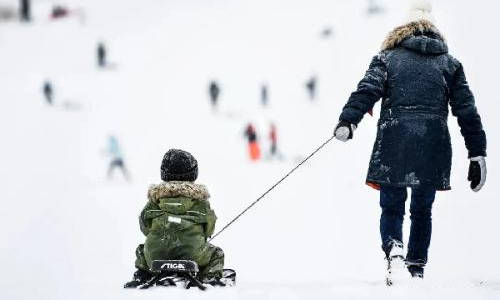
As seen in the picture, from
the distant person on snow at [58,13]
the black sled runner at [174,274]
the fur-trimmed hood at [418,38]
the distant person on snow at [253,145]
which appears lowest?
the black sled runner at [174,274]

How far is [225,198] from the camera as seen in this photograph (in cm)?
1259

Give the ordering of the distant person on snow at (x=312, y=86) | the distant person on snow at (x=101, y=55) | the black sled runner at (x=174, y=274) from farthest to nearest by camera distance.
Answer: the distant person on snow at (x=101, y=55) → the distant person on snow at (x=312, y=86) → the black sled runner at (x=174, y=274)

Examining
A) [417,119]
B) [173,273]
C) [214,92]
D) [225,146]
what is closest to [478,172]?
[417,119]

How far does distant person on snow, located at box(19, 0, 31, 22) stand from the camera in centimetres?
4312

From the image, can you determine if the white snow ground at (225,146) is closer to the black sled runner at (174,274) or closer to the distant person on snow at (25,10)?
the black sled runner at (174,274)

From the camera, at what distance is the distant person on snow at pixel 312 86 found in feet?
93.3

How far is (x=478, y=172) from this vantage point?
12.5ft

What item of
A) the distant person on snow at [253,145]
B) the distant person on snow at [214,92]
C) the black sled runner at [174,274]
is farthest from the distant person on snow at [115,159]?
the black sled runner at [174,274]

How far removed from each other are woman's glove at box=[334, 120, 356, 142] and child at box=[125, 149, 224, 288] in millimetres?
810

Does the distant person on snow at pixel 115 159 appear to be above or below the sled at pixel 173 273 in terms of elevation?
above

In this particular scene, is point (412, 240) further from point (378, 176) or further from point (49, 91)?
point (49, 91)

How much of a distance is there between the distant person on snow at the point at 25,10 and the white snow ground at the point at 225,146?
1.41m

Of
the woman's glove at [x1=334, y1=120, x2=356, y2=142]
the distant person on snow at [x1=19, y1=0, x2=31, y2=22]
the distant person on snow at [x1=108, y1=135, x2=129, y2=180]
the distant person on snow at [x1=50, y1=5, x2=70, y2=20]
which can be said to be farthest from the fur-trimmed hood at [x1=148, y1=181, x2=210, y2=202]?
the distant person on snow at [x1=50, y1=5, x2=70, y2=20]

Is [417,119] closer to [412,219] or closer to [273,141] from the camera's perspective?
[412,219]
